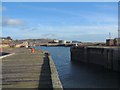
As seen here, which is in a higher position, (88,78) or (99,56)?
(99,56)

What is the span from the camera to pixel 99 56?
191 ft

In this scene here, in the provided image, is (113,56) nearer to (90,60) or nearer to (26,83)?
(90,60)

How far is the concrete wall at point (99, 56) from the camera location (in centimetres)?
4677

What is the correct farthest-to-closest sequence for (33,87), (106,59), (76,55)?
(76,55) → (106,59) → (33,87)

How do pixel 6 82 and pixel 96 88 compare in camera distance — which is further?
pixel 96 88

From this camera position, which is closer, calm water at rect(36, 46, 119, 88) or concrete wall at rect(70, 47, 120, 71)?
calm water at rect(36, 46, 119, 88)

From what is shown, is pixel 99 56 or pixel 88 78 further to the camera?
pixel 99 56

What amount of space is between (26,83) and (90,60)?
52.4 meters

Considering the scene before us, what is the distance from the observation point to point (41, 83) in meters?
13.7

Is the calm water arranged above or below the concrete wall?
below

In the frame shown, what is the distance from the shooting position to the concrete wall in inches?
1841

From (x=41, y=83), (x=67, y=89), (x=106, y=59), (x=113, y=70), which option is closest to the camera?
(x=41, y=83)

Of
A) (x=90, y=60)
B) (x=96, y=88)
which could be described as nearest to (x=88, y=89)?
(x=96, y=88)

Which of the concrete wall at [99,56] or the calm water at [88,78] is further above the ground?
the concrete wall at [99,56]
